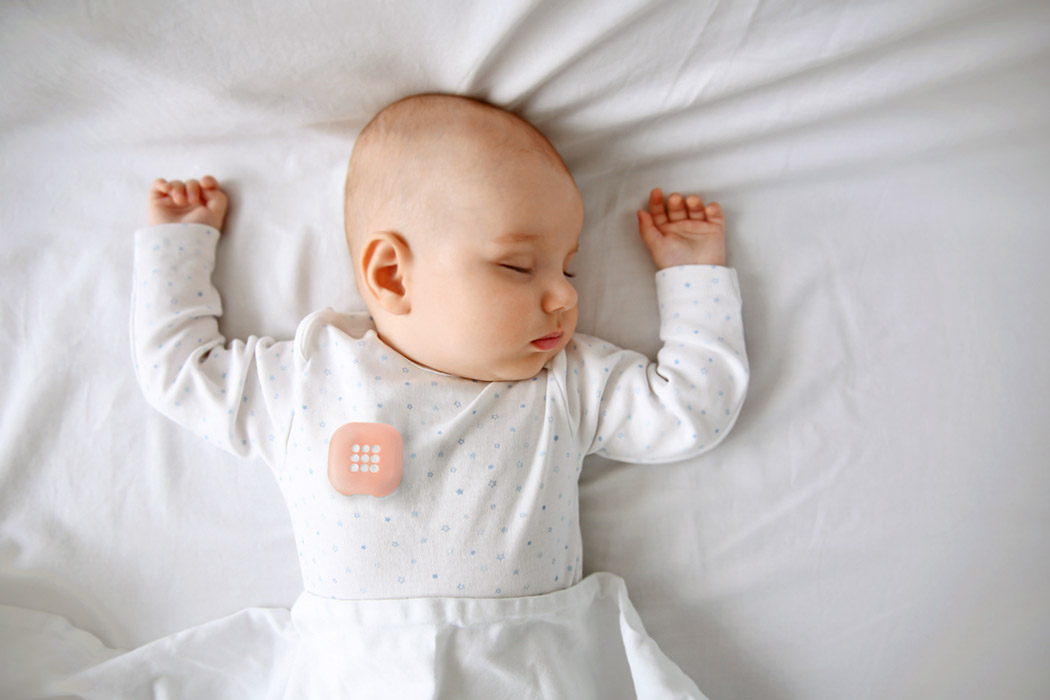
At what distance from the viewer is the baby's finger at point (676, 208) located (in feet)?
3.61

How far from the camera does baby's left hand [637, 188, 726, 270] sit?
1090 mm

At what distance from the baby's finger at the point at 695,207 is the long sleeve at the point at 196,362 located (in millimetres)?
697

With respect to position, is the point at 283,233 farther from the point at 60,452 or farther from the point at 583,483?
the point at 583,483

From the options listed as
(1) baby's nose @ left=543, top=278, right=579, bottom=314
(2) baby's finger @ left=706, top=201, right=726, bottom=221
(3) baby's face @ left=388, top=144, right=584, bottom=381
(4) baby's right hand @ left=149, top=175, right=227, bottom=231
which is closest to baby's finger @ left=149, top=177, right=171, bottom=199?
(4) baby's right hand @ left=149, top=175, right=227, bottom=231

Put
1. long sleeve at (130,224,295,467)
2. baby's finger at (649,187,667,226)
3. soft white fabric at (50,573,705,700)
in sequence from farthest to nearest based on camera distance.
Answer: baby's finger at (649,187,667,226) → long sleeve at (130,224,295,467) → soft white fabric at (50,573,705,700)

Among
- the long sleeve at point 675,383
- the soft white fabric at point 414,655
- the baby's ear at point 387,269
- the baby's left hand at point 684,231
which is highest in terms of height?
the baby's left hand at point 684,231

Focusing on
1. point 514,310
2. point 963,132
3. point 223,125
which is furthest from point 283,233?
point 963,132

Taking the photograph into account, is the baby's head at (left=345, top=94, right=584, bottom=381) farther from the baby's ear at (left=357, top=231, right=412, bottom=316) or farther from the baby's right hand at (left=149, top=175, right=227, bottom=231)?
the baby's right hand at (left=149, top=175, right=227, bottom=231)

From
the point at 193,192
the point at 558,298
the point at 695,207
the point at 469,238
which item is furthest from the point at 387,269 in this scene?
the point at 695,207

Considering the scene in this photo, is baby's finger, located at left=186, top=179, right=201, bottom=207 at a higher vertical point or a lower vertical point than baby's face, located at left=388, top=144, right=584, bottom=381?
higher

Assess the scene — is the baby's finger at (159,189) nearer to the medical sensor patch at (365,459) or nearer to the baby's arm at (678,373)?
the medical sensor patch at (365,459)

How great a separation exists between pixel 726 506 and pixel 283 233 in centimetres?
88

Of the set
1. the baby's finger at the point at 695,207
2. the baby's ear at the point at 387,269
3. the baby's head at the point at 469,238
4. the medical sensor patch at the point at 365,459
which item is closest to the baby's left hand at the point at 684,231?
the baby's finger at the point at 695,207

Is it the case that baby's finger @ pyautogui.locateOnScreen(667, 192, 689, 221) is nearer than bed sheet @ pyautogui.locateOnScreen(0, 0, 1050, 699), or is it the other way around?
bed sheet @ pyautogui.locateOnScreen(0, 0, 1050, 699)
